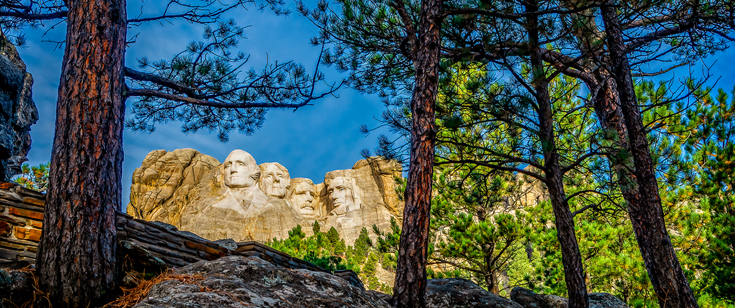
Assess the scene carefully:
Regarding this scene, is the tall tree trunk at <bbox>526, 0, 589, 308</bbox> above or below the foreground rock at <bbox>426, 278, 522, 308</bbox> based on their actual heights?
above

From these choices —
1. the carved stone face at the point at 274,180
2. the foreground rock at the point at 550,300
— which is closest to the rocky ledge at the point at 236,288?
the foreground rock at the point at 550,300

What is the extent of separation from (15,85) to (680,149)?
442 inches

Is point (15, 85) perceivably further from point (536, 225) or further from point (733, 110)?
point (733, 110)

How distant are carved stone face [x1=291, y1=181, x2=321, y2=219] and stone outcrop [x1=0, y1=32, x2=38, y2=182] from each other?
1048 inches

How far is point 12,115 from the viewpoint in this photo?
4.72 meters

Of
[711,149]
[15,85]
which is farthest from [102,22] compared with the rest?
[711,149]

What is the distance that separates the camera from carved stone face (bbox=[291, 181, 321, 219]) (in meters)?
32.0

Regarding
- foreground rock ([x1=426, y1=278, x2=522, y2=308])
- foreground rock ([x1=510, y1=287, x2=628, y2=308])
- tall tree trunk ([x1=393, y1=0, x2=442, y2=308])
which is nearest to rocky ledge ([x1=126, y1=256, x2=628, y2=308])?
tall tree trunk ([x1=393, y1=0, x2=442, y2=308])

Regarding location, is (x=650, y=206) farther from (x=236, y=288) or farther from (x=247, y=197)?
(x=247, y=197)

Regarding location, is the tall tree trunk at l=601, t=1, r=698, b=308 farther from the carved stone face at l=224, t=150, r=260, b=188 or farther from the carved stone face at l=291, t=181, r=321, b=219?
the carved stone face at l=291, t=181, r=321, b=219

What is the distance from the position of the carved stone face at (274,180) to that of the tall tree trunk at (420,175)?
2567cm

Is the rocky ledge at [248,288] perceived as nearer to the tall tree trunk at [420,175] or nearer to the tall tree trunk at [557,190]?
the tall tree trunk at [420,175]

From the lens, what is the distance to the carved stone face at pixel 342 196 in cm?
3117

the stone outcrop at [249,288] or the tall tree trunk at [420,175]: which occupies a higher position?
the tall tree trunk at [420,175]
